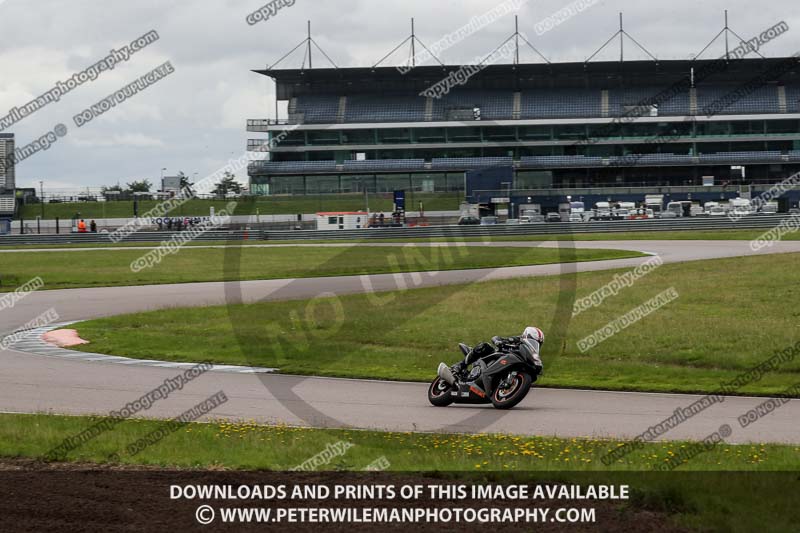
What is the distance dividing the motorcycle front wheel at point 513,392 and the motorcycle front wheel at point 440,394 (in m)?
0.63

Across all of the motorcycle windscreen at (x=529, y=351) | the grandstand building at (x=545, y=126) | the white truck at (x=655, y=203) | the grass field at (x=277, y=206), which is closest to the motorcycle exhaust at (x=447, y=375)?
the motorcycle windscreen at (x=529, y=351)

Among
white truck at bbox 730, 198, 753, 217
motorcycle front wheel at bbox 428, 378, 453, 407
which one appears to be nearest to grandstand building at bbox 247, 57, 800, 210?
white truck at bbox 730, 198, 753, 217

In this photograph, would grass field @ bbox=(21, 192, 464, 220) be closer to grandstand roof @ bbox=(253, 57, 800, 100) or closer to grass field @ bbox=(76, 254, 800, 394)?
grandstand roof @ bbox=(253, 57, 800, 100)

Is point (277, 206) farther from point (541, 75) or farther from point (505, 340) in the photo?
point (505, 340)

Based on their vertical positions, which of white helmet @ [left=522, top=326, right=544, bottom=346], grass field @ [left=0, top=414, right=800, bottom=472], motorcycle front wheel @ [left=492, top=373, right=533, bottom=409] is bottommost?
grass field @ [left=0, top=414, right=800, bottom=472]

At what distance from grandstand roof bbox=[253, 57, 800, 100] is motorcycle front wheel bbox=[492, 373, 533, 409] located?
8670 cm

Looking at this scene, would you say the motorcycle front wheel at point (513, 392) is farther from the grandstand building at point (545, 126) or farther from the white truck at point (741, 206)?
the grandstand building at point (545, 126)

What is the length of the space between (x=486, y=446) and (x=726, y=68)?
9431 cm

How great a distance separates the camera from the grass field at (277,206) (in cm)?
7806

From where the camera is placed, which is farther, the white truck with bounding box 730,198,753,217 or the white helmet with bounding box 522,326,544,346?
the white truck with bounding box 730,198,753,217

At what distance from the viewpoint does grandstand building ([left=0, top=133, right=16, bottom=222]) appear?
80.6 meters

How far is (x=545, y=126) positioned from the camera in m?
96.2

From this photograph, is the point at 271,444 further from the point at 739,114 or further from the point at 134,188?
the point at 134,188

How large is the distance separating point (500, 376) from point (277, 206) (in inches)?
2690
